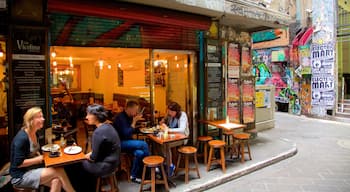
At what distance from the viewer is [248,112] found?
7250 mm

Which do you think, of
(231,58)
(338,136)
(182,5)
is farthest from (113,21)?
(338,136)

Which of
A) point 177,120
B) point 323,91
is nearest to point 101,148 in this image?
point 177,120

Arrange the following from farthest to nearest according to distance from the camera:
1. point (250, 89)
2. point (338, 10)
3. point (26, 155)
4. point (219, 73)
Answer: point (338, 10) < point (250, 89) < point (219, 73) < point (26, 155)

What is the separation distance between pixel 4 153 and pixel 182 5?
A: 12.7 ft

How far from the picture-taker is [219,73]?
6.23 m

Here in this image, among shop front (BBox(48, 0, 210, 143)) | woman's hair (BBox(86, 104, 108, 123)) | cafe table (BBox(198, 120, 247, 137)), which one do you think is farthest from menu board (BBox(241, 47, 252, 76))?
woman's hair (BBox(86, 104, 108, 123))

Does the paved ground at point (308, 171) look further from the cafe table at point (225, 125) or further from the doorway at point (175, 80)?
the doorway at point (175, 80)

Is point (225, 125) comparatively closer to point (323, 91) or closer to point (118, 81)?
point (118, 81)

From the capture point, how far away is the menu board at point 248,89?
7041 mm

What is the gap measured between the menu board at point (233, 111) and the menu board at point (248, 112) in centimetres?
32

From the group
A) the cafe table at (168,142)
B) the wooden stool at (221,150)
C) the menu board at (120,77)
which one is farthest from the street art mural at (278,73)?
the cafe table at (168,142)

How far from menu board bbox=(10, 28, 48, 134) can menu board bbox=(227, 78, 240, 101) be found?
14.1ft

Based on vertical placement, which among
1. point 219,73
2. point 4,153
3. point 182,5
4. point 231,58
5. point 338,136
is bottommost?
point 338,136

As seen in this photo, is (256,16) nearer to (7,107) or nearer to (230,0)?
(230,0)
